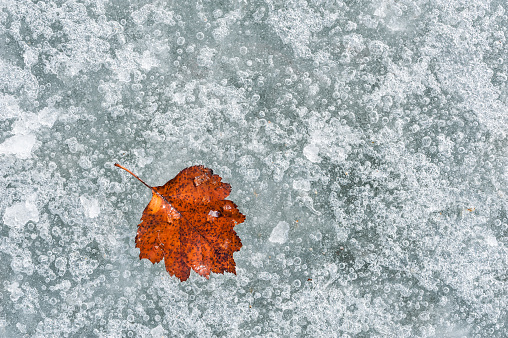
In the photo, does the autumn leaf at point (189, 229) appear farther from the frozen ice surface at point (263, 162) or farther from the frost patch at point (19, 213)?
the frost patch at point (19, 213)

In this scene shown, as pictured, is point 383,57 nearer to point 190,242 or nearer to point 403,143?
point 403,143

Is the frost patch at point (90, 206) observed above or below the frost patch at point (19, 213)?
above

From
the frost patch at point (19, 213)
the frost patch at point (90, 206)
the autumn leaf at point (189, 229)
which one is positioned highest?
the autumn leaf at point (189, 229)

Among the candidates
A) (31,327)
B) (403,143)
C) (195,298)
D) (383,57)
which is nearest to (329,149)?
(403,143)

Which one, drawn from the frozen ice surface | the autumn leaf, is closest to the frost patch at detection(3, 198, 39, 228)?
the frozen ice surface

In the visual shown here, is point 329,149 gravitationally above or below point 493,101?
below

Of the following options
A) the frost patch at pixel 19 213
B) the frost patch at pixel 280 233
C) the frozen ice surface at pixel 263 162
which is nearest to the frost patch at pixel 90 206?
the frozen ice surface at pixel 263 162
